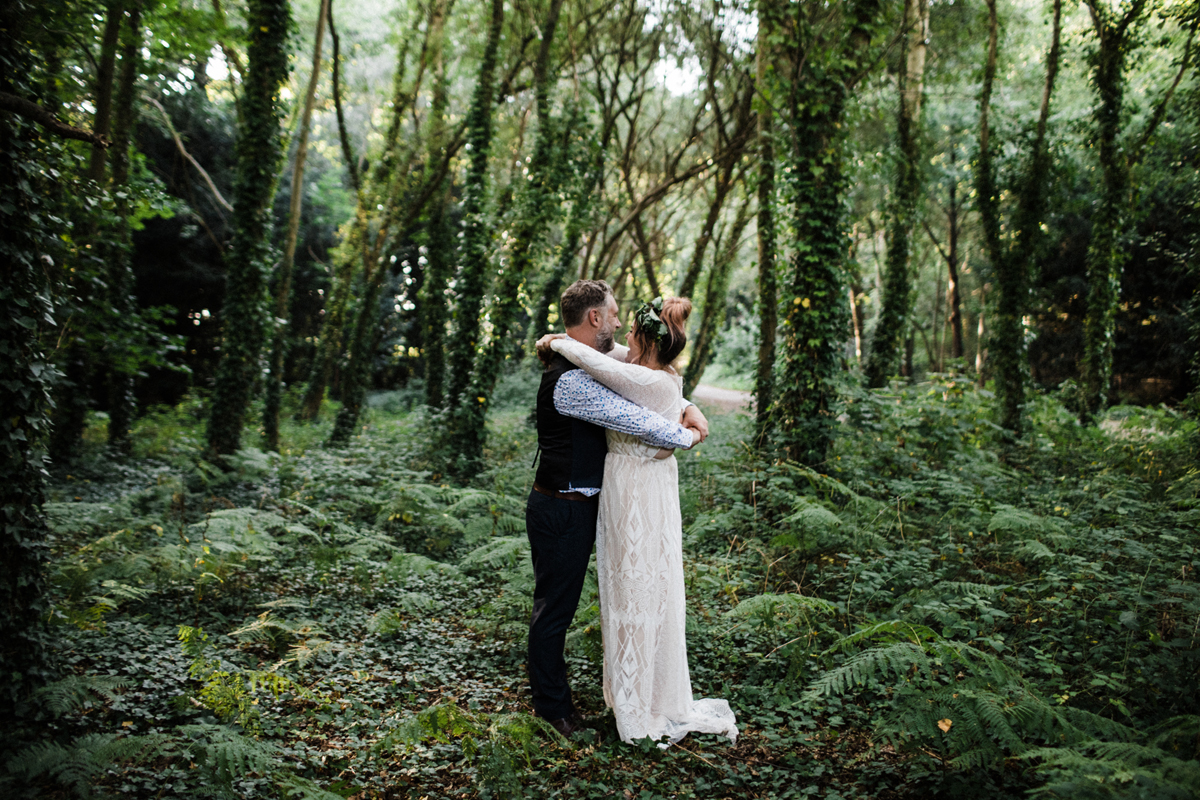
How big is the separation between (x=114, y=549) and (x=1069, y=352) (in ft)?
90.4

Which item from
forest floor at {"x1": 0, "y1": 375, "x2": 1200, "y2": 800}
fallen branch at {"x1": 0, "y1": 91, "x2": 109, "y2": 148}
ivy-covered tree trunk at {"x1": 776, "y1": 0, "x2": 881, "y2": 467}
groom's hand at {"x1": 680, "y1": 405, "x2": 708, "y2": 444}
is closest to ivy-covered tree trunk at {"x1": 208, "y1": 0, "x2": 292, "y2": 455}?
forest floor at {"x1": 0, "y1": 375, "x2": 1200, "y2": 800}

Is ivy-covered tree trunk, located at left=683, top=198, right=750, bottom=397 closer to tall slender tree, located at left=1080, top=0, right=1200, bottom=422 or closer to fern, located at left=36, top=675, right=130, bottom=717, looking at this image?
tall slender tree, located at left=1080, top=0, right=1200, bottom=422

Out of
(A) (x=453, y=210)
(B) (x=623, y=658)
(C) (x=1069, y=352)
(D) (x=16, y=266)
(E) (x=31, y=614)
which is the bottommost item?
(B) (x=623, y=658)

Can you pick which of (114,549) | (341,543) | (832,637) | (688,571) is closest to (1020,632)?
(832,637)

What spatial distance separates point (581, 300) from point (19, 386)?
116 inches

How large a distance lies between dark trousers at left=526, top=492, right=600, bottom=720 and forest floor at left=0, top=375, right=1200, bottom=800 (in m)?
0.27

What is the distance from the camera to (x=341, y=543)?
6488mm

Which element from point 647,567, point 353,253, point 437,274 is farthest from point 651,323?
point 353,253

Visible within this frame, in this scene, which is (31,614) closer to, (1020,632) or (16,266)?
(16,266)

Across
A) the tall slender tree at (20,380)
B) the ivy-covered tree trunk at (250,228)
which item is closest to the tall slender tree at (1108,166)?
the ivy-covered tree trunk at (250,228)

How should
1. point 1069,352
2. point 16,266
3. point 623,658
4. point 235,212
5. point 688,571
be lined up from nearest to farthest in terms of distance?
point 16,266 → point 623,658 → point 688,571 → point 235,212 → point 1069,352

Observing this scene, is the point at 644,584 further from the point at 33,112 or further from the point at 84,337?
the point at 84,337

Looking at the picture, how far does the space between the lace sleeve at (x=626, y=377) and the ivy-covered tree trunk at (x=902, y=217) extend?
1079 cm

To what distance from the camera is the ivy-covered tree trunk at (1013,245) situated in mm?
11891
